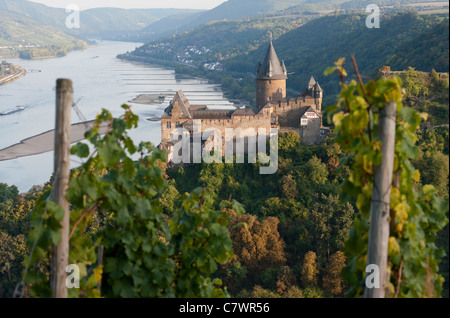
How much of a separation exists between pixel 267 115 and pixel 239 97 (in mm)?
31773

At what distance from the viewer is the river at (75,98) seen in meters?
29.2

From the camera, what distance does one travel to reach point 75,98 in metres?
26.4

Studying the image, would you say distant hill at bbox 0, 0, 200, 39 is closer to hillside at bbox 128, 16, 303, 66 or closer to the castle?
hillside at bbox 128, 16, 303, 66

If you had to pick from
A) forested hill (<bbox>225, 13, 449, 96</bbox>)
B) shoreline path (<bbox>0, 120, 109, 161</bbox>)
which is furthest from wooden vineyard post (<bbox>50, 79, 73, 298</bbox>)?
shoreline path (<bbox>0, 120, 109, 161</bbox>)

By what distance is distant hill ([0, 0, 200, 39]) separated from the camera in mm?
92375

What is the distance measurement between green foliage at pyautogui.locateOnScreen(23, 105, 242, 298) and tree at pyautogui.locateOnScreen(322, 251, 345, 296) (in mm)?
10252

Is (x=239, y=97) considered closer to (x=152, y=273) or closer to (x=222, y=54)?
(x=222, y=54)

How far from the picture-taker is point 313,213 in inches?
621

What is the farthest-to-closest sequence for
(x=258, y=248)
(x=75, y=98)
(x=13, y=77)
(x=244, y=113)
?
(x=13, y=77) → (x=75, y=98) → (x=244, y=113) → (x=258, y=248)

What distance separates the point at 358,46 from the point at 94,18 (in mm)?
98697

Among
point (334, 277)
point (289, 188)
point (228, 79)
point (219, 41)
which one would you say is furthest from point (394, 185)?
point (219, 41)

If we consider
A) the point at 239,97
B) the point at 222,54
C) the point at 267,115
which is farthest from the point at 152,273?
the point at 222,54

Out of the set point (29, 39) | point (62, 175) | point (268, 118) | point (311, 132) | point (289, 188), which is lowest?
point (289, 188)

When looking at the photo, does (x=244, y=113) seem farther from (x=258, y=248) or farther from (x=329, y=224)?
(x=258, y=248)
